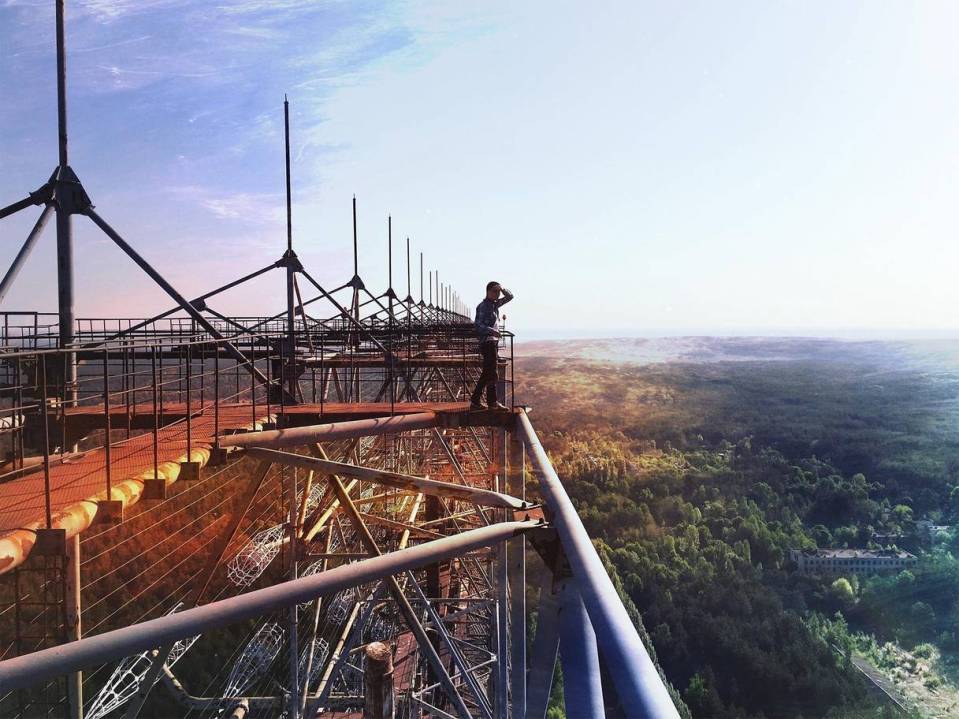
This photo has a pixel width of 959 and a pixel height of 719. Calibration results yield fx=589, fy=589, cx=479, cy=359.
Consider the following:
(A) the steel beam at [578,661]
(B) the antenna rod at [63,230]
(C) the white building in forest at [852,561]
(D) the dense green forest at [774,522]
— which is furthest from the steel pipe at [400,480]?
(C) the white building in forest at [852,561]

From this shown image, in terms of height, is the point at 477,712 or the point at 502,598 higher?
the point at 502,598

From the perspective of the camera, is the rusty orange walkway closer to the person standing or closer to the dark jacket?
the person standing

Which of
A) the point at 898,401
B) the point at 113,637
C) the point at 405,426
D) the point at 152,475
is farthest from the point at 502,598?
the point at 898,401

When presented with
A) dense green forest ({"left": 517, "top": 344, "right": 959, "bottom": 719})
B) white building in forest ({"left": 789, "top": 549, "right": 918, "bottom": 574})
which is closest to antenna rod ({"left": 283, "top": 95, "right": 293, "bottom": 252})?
dense green forest ({"left": 517, "top": 344, "right": 959, "bottom": 719})

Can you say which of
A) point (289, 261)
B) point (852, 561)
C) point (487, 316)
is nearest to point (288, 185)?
point (289, 261)

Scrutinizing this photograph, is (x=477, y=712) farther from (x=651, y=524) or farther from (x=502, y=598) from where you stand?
(x=651, y=524)

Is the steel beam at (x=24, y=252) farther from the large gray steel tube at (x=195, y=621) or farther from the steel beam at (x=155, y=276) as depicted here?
the large gray steel tube at (x=195, y=621)

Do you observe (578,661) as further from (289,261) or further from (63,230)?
(289,261)
